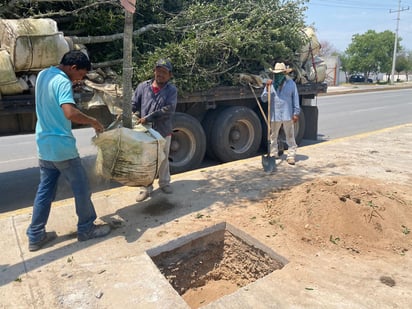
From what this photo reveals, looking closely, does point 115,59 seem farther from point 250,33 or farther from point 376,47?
point 376,47

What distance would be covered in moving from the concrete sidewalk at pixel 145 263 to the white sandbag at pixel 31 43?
1.83 meters

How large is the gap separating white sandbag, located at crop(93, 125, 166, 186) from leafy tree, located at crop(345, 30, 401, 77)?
46665 millimetres

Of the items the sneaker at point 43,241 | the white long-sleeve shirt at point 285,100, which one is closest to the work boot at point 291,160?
the white long-sleeve shirt at point 285,100

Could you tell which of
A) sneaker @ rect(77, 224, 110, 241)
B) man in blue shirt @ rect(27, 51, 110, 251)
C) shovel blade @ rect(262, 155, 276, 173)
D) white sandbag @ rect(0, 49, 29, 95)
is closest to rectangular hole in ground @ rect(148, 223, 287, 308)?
sneaker @ rect(77, 224, 110, 241)

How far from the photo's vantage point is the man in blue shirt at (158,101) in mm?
4531

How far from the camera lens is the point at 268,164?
6.06 meters

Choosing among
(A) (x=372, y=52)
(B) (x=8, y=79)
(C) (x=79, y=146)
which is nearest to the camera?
(B) (x=8, y=79)

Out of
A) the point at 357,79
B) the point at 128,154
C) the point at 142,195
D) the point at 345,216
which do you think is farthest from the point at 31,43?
the point at 357,79

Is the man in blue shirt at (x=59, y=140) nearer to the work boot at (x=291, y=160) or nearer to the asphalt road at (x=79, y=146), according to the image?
the asphalt road at (x=79, y=146)

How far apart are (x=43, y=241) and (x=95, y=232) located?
51cm

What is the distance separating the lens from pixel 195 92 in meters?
6.21

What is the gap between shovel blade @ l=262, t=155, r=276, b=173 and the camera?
236 inches

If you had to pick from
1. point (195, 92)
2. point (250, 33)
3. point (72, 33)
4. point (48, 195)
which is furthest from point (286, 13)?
point (48, 195)

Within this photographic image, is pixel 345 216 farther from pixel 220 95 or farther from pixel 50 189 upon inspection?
pixel 220 95
